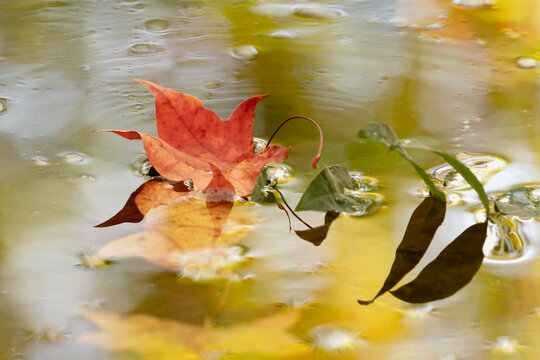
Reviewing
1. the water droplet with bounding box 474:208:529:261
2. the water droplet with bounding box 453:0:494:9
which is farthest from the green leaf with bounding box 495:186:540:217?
the water droplet with bounding box 453:0:494:9

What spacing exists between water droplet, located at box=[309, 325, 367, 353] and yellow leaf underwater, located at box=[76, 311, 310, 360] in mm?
15

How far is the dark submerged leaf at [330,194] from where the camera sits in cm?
76

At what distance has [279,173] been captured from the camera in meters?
0.88

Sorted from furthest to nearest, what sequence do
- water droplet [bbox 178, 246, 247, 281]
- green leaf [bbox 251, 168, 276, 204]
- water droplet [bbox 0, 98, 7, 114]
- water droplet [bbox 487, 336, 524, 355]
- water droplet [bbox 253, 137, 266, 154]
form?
water droplet [bbox 0, 98, 7, 114], water droplet [bbox 253, 137, 266, 154], green leaf [bbox 251, 168, 276, 204], water droplet [bbox 178, 246, 247, 281], water droplet [bbox 487, 336, 524, 355]

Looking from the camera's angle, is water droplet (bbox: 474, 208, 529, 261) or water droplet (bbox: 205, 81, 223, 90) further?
water droplet (bbox: 205, 81, 223, 90)

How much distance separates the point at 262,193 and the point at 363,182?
0.13 meters

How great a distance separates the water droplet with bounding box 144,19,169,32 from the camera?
1.43 metres

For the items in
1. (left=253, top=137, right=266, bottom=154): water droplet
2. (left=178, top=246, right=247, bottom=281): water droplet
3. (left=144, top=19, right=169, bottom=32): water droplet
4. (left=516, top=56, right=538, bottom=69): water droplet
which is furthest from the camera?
(left=144, top=19, right=169, bottom=32): water droplet

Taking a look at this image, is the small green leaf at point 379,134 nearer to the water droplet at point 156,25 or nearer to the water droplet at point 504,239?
the water droplet at point 504,239

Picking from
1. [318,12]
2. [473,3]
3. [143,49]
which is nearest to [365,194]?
[143,49]

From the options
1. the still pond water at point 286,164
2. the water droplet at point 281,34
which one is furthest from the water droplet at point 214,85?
the water droplet at point 281,34

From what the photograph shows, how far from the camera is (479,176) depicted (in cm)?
85

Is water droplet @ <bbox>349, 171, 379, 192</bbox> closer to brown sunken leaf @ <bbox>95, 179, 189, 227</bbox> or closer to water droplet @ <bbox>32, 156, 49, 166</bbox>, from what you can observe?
brown sunken leaf @ <bbox>95, 179, 189, 227</bbox>

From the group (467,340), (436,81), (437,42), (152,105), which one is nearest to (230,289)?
(467,340)
